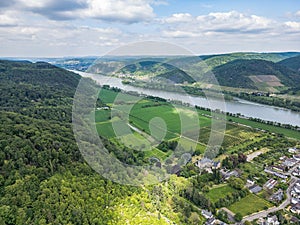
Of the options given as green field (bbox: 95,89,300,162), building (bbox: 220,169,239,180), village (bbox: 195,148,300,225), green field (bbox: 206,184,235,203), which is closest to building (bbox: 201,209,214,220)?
village (bbox: 195,148,300,225)

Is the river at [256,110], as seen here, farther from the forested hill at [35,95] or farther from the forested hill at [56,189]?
the forested hill at [56,189]

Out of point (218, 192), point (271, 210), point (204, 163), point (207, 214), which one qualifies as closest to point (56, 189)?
point (207, 214)

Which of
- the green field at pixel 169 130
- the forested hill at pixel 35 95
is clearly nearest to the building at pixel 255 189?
the green field at pixel 169 130

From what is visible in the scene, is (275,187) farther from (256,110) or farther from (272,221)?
(256,110)

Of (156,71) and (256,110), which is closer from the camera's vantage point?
(256,110)

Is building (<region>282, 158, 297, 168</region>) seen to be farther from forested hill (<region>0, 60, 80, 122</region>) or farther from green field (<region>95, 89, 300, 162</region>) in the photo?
forested hill (<region>0, 60, 80, 122</region>)
